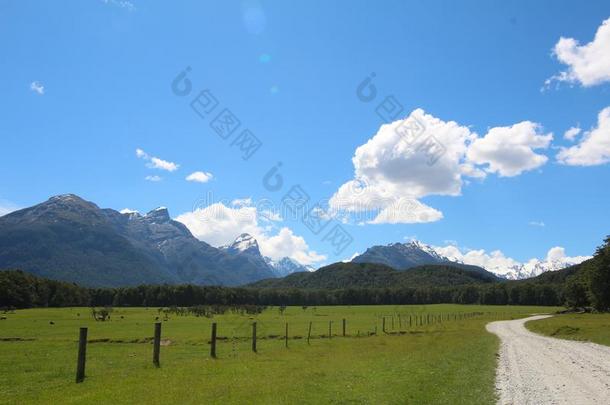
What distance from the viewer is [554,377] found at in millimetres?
21828

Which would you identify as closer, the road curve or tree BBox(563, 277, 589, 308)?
the road curve

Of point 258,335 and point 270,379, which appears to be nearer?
point 270,379

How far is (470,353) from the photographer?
32.7m

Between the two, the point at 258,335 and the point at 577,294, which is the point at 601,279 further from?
the point at 258,335

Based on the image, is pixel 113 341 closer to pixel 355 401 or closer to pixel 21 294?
pixel 355 401

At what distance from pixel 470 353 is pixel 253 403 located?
21903mm

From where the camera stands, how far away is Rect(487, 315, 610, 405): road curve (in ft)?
54.3

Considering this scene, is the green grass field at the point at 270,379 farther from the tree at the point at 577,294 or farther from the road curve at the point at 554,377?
the tree at the point at 577,294

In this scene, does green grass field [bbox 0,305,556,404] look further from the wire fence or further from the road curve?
the wire fence

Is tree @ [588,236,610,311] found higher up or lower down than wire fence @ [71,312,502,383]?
higher up

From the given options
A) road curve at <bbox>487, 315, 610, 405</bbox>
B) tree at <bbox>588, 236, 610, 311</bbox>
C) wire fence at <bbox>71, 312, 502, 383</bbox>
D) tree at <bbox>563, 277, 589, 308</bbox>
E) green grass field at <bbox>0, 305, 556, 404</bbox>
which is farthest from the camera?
tree at <bbox>563, 277, 589, 308</bbox>

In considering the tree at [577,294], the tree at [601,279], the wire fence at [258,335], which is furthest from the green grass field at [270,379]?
the tree at [577,294]

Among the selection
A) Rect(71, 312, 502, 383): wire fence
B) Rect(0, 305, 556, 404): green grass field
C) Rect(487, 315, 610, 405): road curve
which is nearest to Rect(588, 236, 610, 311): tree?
Rect(71, 312, 502, 383): wire fence

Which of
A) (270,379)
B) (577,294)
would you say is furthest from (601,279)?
(270,379)
